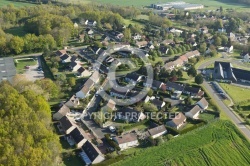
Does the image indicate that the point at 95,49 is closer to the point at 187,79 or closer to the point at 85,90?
the point at 85,90

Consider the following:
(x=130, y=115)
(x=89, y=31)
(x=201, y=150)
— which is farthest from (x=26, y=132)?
(x=89, y=31)

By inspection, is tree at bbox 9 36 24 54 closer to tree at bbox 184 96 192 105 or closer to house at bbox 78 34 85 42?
house at bbox 78 34 85 42

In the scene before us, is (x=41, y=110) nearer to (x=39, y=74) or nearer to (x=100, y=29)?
(x=39, y=74)

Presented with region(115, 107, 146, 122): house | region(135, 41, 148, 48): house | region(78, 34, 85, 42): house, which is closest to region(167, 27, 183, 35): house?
region(135, 41, 148, 48): house

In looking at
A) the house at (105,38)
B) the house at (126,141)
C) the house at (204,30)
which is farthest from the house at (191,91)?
the house at (204,30)

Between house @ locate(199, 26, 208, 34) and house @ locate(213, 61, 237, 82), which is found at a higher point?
house @ locate(199, 26, 208, 34)

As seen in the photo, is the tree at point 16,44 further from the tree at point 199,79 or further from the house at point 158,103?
the tree at point 199,79
